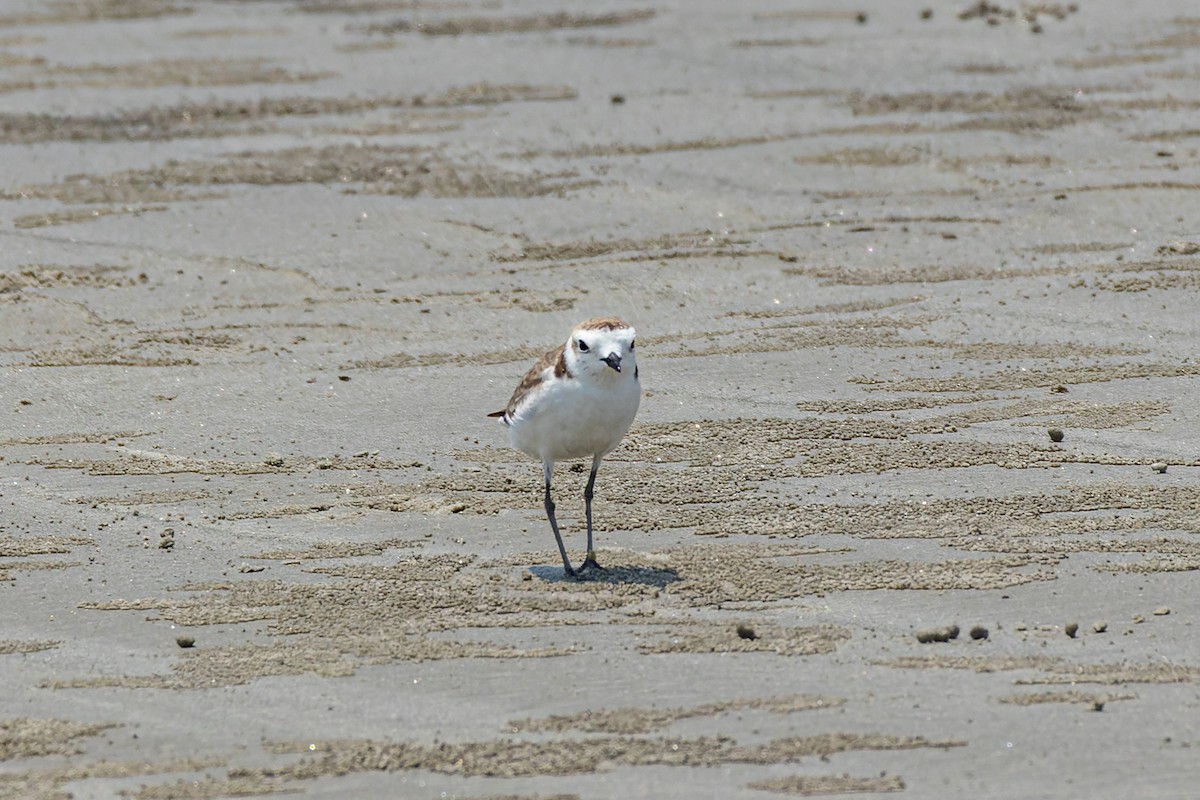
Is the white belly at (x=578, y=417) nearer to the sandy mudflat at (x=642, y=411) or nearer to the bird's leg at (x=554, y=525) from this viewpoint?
the bird's leg at (x=554, y=525)

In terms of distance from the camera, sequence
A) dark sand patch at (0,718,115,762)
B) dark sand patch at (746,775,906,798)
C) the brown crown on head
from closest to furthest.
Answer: dark sand patch at (746,775,906,798)
dark sand patch at (0,718,115,762)
the brown crown on head

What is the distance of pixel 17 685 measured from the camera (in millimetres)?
5945

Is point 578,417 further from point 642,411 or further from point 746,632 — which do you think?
point 642,411

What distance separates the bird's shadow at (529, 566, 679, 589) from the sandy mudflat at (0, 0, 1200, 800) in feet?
0.09

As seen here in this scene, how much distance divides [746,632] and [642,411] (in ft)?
10.2

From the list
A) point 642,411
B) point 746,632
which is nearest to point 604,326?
point 746,632

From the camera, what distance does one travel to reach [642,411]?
9.09 meters

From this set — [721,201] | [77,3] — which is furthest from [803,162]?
[77,3]

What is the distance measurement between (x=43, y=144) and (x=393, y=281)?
4231mm

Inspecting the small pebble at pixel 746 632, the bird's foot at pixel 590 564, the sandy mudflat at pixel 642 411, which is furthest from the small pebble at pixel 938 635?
the bird's foot at pixel 590 564

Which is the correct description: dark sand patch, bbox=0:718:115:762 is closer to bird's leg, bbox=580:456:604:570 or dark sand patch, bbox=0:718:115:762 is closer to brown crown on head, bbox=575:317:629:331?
bird's leg, bbox=580:456:604:570

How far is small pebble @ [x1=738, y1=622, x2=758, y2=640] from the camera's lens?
20.0 feet

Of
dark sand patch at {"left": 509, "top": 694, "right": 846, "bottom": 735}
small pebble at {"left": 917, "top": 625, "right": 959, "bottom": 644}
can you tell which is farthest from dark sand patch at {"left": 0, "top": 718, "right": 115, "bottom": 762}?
small pebble at {"left": 917, "top": 625, "right": 959, "bottom": 644}

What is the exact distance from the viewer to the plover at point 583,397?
6738 millimetres
